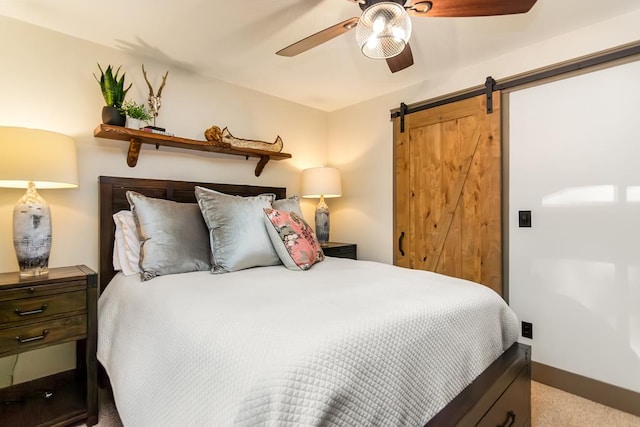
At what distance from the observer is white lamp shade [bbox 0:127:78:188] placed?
5.16 feet

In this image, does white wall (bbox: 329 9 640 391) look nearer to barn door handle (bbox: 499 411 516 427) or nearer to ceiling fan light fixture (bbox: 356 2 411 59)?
barn door handle (bbox: 499 411 516 427)

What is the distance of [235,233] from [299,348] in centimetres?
125

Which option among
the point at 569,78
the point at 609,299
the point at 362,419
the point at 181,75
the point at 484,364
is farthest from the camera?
the point at 181,75

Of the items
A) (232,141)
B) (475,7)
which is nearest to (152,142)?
(232,141)

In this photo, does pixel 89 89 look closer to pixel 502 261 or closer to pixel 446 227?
pixel 446 227

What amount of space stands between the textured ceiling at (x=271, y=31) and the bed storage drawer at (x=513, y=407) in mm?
2022

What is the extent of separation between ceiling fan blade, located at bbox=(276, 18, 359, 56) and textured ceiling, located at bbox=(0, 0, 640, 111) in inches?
11.3

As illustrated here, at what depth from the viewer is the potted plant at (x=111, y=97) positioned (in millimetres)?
2092

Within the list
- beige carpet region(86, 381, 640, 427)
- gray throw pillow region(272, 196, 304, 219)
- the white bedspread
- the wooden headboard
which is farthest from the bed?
gray throw pillow region(272, 196, 304, 219)

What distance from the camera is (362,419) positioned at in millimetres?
883

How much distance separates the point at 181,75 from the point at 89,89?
67cm

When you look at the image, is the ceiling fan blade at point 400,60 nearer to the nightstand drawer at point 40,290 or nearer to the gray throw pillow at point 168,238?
the gray throw pillow at point 168,238

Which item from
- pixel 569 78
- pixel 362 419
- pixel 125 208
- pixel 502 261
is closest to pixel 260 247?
pixel 125 208

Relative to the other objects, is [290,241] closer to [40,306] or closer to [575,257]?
[40,306]
